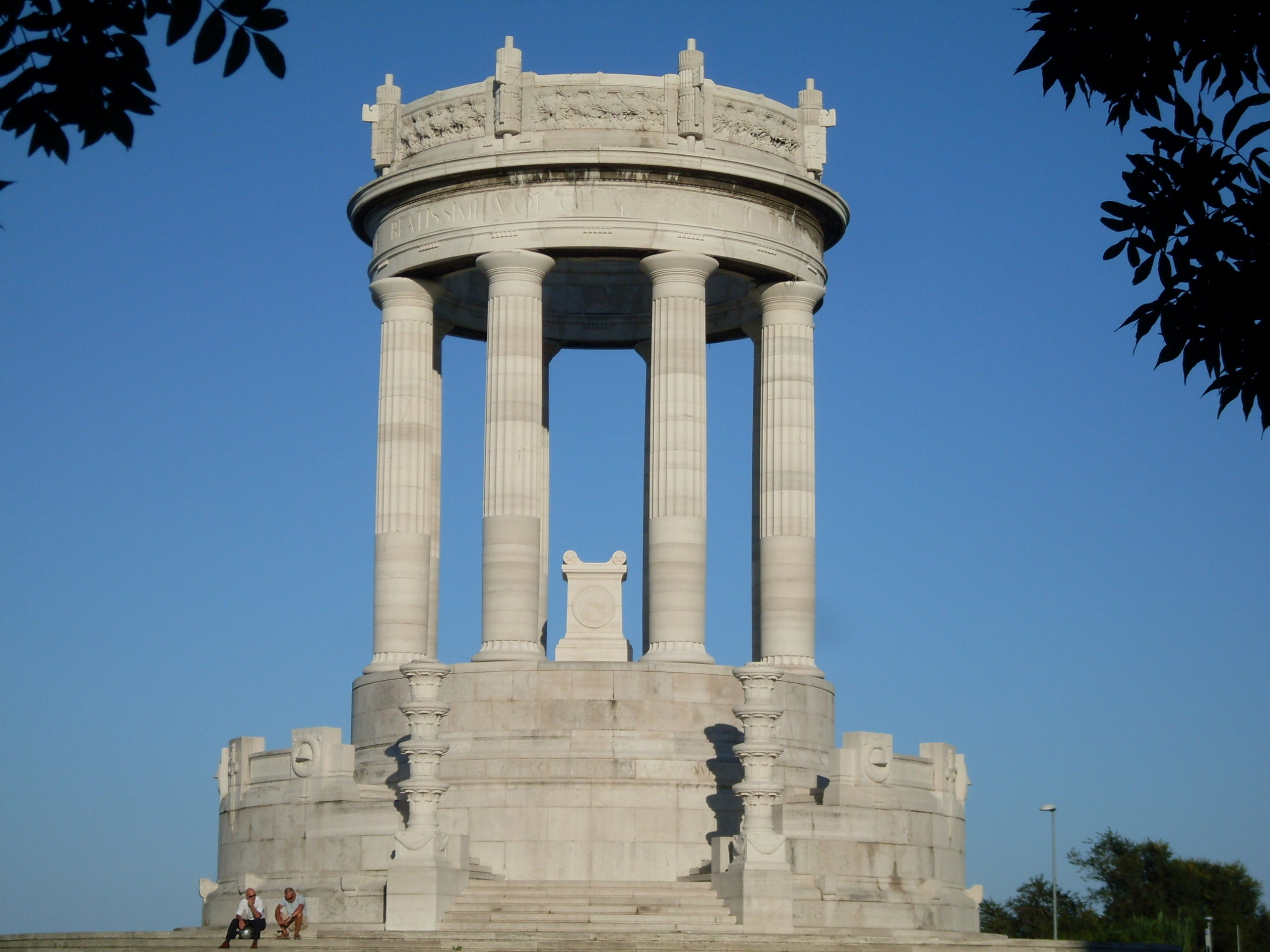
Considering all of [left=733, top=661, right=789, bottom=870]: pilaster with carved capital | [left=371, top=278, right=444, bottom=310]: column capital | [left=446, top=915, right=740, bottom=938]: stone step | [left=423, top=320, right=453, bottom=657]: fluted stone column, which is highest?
[left=371, top=278, right=444, bottom=310]: column capital

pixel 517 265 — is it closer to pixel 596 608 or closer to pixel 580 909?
pixel 596 608

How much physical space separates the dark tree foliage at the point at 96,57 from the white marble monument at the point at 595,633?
107 ft

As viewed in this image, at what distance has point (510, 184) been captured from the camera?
206 feet

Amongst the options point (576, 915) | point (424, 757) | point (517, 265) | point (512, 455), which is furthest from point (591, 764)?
→ point (517, 265)

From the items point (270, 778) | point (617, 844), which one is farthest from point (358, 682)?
point (617, 844)

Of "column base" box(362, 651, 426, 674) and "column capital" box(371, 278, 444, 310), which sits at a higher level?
"column capital" box(371, 278, 444, 310)

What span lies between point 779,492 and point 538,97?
42.3 feet

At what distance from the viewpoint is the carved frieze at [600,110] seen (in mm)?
62781

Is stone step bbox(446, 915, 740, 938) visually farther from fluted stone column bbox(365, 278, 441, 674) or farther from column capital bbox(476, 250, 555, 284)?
column capital bbox(476, 250, 555, 284)

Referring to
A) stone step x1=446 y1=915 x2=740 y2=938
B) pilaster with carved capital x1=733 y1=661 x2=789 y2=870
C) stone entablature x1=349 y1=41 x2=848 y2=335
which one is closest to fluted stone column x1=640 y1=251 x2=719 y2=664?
stone entablature x1=349 y1=41 x2=848 y2=335

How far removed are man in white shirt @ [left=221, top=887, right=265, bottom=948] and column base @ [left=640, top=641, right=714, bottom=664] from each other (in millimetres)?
15051

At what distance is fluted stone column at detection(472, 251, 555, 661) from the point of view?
6159 cm

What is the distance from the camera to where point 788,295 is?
2566 inches

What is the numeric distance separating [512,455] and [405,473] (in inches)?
156
